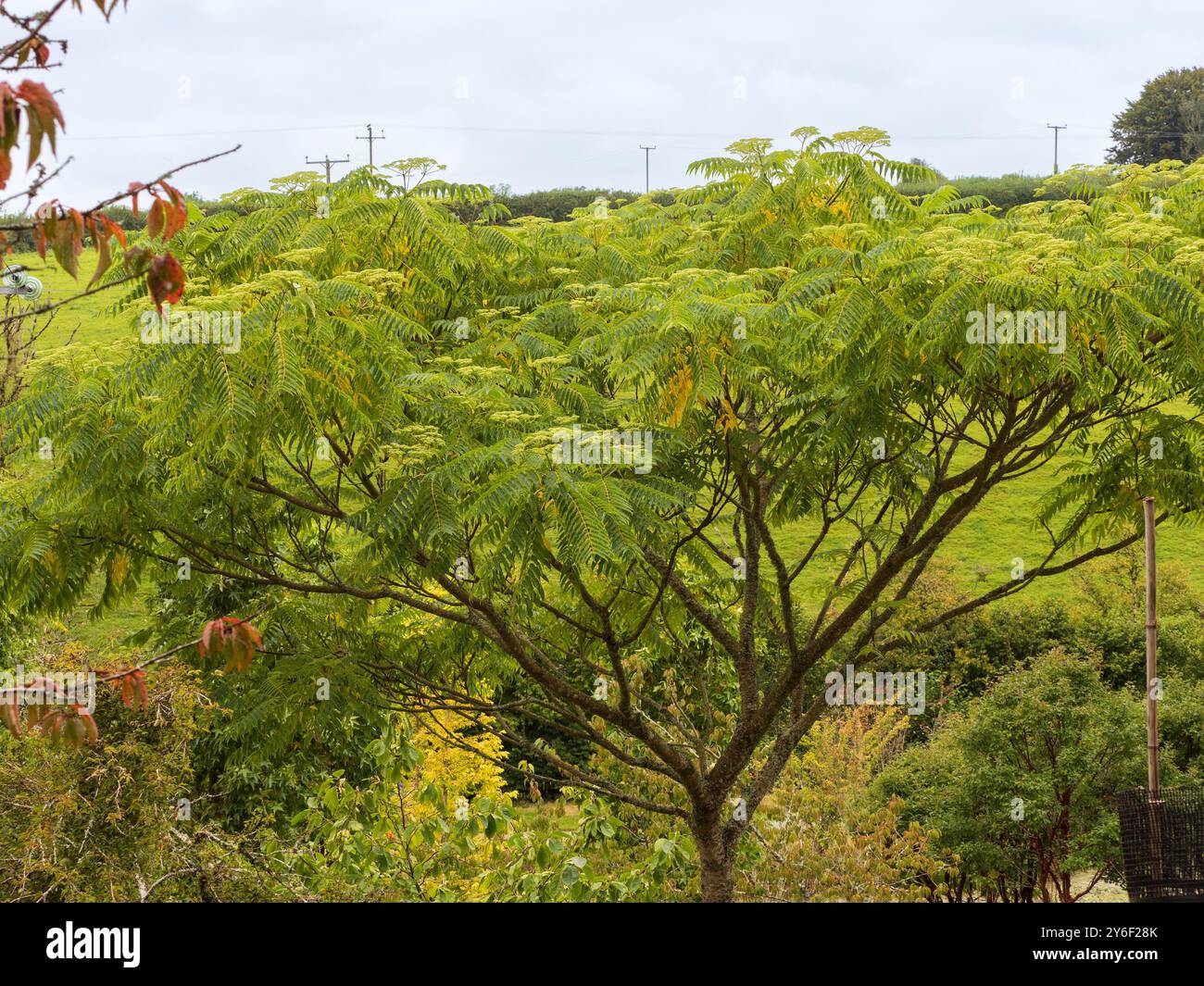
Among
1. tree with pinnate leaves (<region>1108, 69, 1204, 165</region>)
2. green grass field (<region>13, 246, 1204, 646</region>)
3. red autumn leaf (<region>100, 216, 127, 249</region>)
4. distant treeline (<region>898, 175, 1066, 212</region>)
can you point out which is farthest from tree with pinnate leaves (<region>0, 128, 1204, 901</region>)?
tree with pinnate leaves (<region>1108, 69, 1204, 165</region>)

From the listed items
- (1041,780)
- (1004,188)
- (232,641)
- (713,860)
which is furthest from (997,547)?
(232,641)

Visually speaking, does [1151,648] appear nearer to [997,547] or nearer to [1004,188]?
[997,547]

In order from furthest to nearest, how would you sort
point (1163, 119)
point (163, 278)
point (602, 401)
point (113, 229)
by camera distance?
1. point (1163, 119)
2. point (602, 401)
3. point (113, 229)
4. point (163, 278)

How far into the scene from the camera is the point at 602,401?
8.55 meters

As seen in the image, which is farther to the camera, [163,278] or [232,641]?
[232,641]

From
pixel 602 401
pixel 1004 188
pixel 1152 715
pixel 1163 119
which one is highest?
pixel 1163 119

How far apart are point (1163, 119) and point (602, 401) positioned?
65.2 metres

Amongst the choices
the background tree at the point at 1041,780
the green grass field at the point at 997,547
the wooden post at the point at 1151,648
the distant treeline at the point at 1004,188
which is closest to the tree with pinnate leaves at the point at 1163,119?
the distant treeline at the point at 1004,188

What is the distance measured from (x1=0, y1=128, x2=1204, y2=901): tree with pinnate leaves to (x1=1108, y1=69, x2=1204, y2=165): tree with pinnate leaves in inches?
2266

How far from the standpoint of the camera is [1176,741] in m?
17.7

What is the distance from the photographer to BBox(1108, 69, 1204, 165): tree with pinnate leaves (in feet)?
203

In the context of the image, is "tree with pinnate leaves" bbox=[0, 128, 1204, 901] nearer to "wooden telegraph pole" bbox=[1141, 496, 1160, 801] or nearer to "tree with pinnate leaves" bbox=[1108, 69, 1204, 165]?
"wooden telegraph pole" bbox=[1141, 496, 1160, 801]

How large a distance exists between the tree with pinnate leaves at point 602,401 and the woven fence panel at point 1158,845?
6.63 feet

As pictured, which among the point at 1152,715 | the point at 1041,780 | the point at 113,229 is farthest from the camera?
the point at 1041,780
